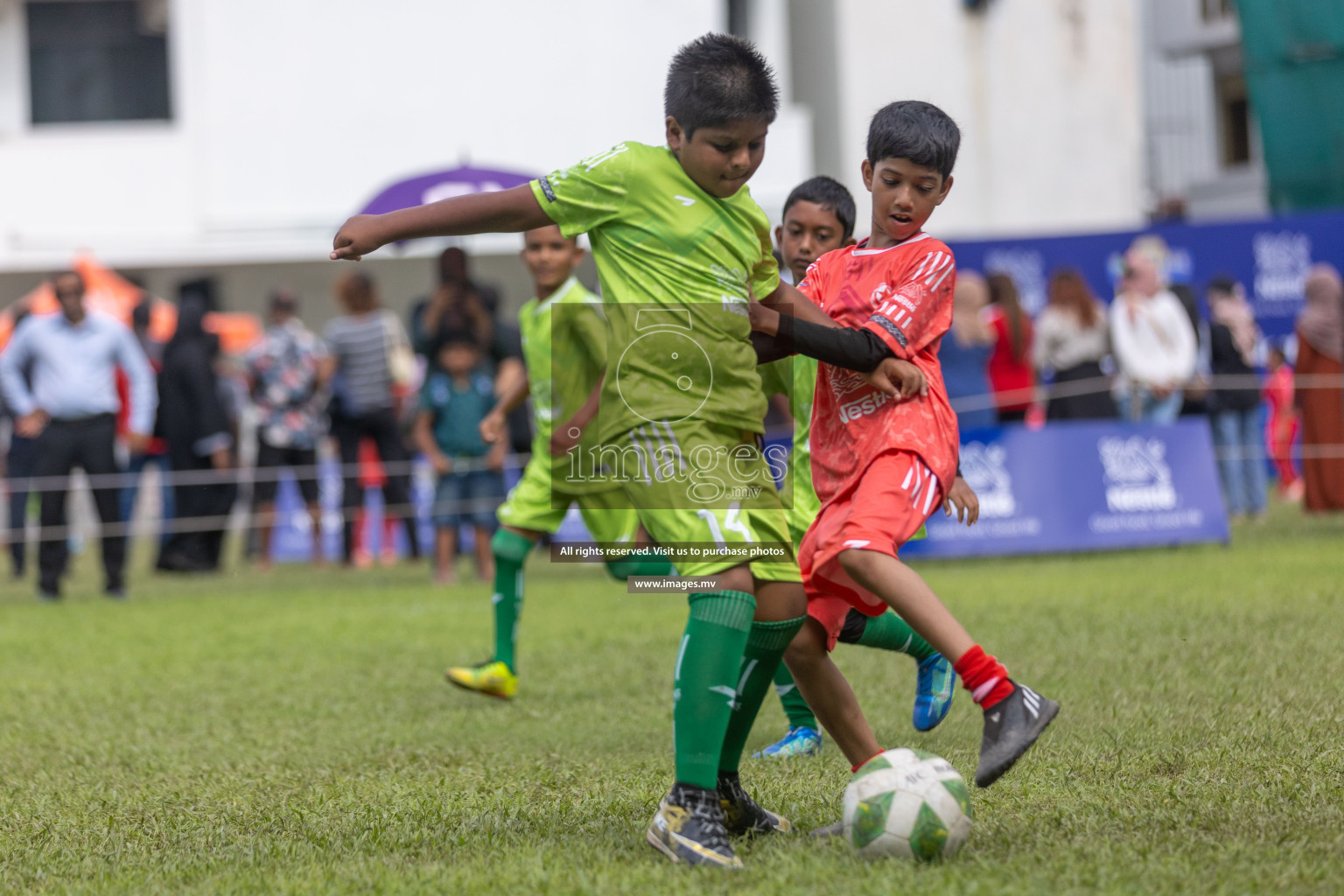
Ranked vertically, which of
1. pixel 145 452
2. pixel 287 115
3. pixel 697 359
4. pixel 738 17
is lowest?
pixel 145 452

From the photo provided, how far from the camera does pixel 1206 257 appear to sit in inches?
730

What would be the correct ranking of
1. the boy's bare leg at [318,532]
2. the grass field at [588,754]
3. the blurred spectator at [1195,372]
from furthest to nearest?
the boy's bare leg at [318,532]
the blurred spectator at [1195,372]
the grass field at [588,754]

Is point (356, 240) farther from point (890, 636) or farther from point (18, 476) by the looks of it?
point (18, 476)

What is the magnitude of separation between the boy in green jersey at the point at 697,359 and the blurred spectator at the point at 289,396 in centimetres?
961

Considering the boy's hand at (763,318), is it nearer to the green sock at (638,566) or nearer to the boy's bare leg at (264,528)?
the green sock at (638,566)

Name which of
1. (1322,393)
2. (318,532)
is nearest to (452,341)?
(318,532)

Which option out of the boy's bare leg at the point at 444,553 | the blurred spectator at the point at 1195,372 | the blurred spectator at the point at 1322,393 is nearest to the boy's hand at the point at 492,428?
the boy's bare leg at the point at 444,553

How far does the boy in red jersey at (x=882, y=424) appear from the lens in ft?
12.3

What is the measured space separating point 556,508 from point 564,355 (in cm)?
100

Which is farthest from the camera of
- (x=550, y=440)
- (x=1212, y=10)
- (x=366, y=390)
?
(x=1212, y=10)

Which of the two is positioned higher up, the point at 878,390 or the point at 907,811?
the point at 878,390

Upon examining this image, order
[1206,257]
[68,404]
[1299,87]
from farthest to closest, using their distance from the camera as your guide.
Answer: [1206,257] < [1299,87] < [68,404]

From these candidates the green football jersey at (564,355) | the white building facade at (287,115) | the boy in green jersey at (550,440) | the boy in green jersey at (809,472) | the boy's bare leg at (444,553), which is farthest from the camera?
the white building facade at (287,115)

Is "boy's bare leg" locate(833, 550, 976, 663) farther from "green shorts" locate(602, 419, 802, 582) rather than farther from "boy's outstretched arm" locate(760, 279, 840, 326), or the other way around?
"boy's outstretched arm" locate(760, 279, 840, 326)
